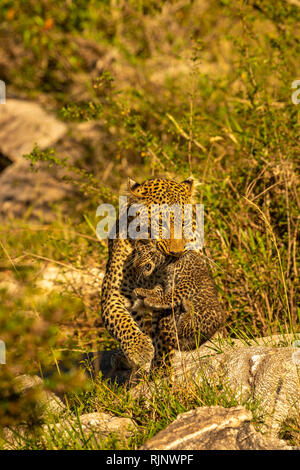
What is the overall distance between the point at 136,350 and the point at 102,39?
852 centimetres

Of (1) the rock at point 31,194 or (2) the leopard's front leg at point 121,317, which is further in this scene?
(1) the rock at point 31,194

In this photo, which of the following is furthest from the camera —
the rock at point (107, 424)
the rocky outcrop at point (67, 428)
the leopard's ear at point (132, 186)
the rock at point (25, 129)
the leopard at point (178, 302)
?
the rock at point (25, 129)

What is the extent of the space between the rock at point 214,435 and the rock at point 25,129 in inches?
379

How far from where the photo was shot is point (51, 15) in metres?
12.8

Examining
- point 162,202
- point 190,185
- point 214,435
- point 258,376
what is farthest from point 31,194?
point 214,435

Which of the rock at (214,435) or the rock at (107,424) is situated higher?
the rock at (214,435)

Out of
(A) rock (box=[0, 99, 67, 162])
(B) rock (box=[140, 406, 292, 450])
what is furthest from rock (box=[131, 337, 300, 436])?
(A) rock (box=[0, 99, 67, 162])

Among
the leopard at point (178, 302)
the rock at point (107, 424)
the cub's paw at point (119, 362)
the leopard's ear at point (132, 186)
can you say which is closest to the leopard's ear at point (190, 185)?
the leopard's ear at point (132, 186)

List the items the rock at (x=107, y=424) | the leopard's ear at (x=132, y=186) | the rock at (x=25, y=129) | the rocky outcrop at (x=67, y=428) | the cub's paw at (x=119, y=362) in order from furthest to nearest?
the rock at (x=25, y=129) < the cub's paw at (x=119, y=362) < the leopard's ear at (x=132, y=186) < the rock at (x=107, y=424) < the rocky outcrop at (x=67, y=428)

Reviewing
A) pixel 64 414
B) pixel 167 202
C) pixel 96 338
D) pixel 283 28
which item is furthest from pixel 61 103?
pixel 64 414

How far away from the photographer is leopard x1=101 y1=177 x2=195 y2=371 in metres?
5.04

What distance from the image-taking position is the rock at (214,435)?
3387 mm

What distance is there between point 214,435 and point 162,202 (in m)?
2.20

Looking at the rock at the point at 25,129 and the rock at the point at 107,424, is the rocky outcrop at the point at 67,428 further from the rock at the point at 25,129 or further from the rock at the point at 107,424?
the rock at the point at 25,129
